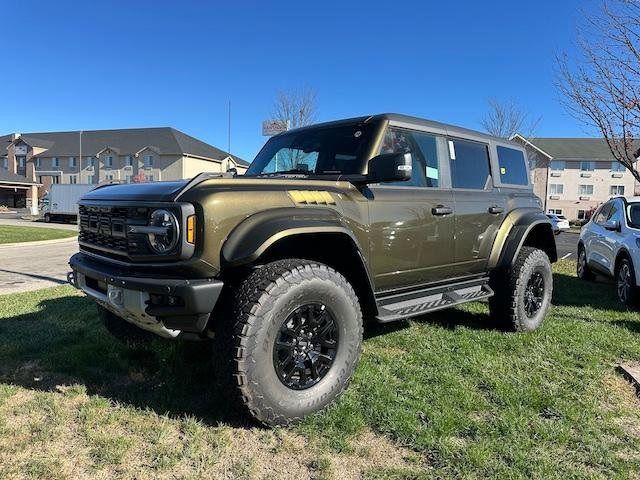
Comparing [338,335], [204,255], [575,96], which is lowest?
[338,335]

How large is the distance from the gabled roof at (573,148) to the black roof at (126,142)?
121 feet

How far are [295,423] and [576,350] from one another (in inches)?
113

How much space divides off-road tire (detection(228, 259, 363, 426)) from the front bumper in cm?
21

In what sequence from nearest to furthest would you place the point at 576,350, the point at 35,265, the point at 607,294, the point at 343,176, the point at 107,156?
the point at 343,176
the point at 576,350
the point at 607,294
the point at 35,265
the point at 107,156

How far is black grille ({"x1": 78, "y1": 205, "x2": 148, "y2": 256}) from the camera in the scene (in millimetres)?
3010

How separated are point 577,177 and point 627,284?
57.7m

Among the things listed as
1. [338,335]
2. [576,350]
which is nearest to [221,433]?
[338,335]

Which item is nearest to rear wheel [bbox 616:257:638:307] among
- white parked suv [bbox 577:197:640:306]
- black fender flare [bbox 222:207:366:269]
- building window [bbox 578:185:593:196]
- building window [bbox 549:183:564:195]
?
white parked suv [bbox 577:197:640:306]

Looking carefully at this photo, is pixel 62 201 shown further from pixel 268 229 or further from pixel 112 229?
pixel 268 229

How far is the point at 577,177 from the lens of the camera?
190ft

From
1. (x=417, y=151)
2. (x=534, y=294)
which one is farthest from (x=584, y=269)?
(x=417, y=151)

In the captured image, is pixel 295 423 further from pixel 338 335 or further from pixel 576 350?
pixel 576 350

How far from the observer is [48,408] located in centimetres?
322

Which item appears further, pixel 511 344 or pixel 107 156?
pixel 107 156
